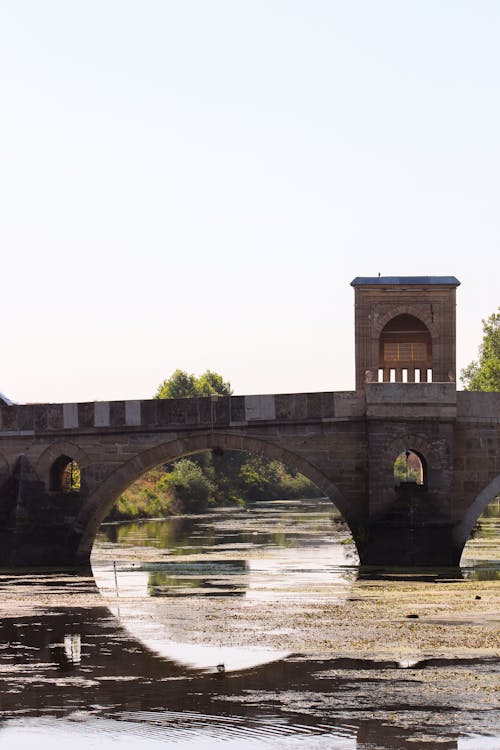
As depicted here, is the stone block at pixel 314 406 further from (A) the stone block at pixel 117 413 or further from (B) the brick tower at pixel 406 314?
(B) the brick tower at pixel 406 314

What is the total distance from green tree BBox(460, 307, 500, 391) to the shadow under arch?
41084 millimetres

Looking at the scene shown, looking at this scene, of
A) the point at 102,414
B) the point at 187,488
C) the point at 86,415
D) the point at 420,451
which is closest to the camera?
the point at 420,451

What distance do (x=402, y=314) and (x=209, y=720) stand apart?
27919 mm

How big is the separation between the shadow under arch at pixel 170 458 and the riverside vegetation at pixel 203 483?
23779 mm

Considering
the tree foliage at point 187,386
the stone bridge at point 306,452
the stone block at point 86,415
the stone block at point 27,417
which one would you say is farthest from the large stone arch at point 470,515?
the tree foliage at point 187,386

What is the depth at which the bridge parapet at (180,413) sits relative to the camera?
28.7m

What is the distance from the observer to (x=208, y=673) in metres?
15.8

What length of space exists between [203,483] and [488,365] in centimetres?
1745

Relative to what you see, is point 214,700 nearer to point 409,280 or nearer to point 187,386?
point 409,280

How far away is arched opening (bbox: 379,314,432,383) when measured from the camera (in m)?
40.8

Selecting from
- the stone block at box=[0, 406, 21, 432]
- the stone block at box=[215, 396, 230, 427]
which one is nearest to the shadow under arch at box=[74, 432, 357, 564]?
the stone block at box=[215, 396, 230, 427]

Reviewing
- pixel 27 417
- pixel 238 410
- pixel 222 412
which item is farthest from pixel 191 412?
pixel 27 417

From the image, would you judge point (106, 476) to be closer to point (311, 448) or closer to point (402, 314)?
point (311, 448)

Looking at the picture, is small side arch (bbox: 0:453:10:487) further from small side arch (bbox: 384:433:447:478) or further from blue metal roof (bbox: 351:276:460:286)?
blue metal roof (bbox: 351:276:460:286)
